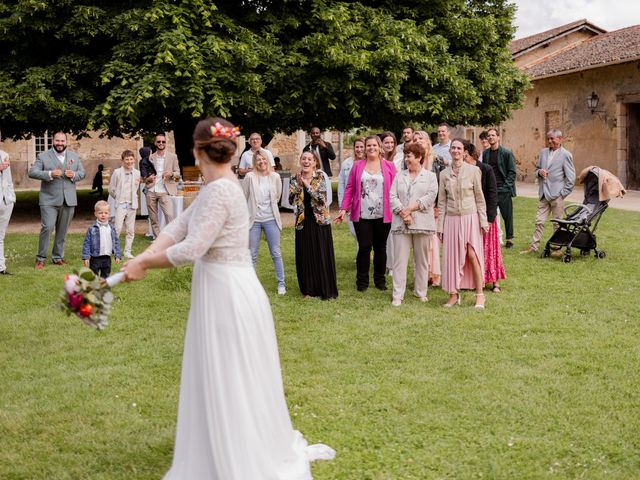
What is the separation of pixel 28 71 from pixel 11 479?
1382 cm

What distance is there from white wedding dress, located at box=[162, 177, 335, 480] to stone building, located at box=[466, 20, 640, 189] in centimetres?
2492

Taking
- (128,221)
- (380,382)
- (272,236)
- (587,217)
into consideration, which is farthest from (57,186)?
(587,217)

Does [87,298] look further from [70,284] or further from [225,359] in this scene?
[225,359]

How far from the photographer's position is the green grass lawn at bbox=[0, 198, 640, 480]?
5172 mm

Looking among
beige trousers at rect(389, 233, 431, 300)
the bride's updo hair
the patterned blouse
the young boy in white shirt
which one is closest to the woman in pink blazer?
the patterned blouse

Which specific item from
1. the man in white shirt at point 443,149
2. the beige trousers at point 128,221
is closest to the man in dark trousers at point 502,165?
the man in white shirt at point 443,149

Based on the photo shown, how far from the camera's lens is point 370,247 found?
10773 millimetres

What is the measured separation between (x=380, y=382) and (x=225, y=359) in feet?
8.53

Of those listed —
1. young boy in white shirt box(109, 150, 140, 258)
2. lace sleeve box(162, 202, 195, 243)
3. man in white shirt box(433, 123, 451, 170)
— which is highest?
man in white shirt box(433, 123, 451, 170)

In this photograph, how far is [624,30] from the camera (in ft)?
113

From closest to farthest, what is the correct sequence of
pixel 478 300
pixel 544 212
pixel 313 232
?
1. pixel 478 300
2. pixel 313 232
3. pixel 544 212

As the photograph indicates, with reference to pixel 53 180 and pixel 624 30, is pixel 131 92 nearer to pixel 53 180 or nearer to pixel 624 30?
pixel 53 180

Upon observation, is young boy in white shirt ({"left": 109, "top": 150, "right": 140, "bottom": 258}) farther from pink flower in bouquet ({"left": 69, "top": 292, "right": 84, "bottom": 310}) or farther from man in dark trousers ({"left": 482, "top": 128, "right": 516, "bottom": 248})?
pink flower in bouquet ({"left": 69, "top": 292, "right": 84, "bottom": 310})

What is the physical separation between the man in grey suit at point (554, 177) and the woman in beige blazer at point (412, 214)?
4.26m
